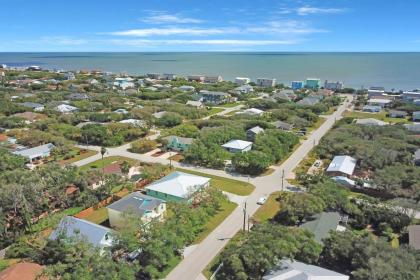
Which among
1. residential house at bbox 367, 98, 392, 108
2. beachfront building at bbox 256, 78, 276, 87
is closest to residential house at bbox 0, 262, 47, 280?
residential house at bbox 367, 98, 392, 108

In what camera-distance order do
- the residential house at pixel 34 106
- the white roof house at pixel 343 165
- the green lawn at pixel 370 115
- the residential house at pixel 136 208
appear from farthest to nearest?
the green lawn at pixel 370 115 → the residential house at pixel 34 106 → the white roof house at pixel 343 165 → the residential house at pixel 136 208

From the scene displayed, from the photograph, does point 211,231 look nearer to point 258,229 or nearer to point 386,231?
point 258,229

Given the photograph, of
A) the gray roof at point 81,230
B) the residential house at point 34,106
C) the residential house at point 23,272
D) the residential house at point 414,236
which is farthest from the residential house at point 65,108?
the residential house at point 414,236

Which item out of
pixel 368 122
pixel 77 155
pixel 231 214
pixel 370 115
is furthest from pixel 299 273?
pixel 370 115

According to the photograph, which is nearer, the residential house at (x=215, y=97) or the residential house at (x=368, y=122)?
the residential house at (x=368, y=122)

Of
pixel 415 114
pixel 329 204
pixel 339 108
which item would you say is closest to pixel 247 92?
pixel 339 108

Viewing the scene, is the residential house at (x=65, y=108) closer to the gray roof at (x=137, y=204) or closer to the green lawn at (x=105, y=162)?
the green lawn at (x=105, y=162)

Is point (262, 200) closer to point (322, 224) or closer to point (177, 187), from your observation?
point (322, 224)
